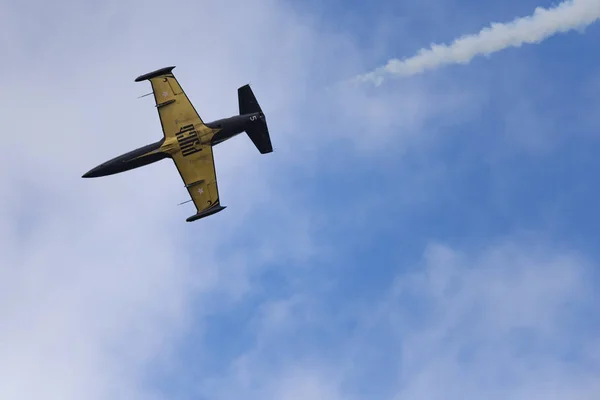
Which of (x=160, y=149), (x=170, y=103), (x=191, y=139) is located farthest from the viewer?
(x=170, y=103)

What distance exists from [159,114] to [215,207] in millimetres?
10753

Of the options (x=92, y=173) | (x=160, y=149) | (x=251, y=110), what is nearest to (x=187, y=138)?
(x=160, y=149)

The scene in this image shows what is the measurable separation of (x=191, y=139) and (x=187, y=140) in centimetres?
41

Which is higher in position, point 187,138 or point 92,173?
point 187,138

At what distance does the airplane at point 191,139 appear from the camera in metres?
84.1

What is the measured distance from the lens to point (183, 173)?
85.2 metres

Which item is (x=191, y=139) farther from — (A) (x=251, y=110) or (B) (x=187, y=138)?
(A) (x=251, y=110)

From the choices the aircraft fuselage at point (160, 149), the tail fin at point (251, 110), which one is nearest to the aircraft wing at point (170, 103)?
the aircraft fuselage at point (160, 149)

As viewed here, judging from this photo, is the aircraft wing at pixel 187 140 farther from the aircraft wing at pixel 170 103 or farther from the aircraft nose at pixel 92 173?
the aircraft nose at pixel 92 173

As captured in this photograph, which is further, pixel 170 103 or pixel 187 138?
pixel 170 103

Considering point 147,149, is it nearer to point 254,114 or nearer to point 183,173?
point 183,173

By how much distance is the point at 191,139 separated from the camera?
84.6 meters

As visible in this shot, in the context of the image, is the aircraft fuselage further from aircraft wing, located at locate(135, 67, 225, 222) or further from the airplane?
aircraft wing, located at locate(135, 67, 225, 222)

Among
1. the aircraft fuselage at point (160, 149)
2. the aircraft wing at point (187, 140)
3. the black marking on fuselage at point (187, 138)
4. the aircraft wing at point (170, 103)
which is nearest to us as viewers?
the aircraft fuselage at point (160, 149)
